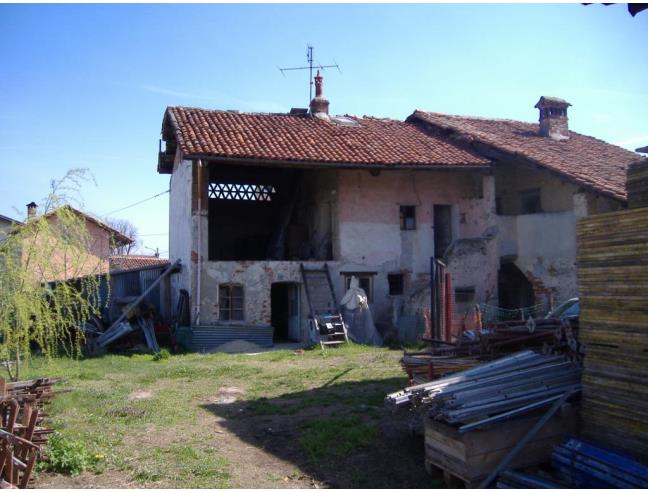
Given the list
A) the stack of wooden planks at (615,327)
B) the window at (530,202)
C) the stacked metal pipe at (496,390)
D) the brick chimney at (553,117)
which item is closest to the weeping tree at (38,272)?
the stacked metal pipe at (496,390)

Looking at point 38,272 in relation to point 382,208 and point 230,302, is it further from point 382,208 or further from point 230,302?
point 382,208

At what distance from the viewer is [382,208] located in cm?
1945

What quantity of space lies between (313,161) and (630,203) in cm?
1196

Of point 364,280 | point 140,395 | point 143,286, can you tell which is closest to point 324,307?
point 364,280

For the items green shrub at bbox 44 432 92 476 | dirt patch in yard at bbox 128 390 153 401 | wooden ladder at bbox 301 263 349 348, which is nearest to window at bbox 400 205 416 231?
wooden ladder at bbox 301 263 349 348

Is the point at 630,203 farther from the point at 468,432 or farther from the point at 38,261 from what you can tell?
the point at 38,261

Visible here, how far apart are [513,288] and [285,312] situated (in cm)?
821

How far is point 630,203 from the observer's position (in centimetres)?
652

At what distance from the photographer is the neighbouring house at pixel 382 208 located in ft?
57.4

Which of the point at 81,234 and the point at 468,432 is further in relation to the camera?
the point at 81,234

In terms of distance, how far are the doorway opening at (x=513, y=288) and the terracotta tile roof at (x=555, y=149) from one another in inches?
156

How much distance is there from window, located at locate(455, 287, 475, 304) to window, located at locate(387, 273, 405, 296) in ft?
6.46

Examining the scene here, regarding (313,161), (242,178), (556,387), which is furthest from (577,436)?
(242,178)

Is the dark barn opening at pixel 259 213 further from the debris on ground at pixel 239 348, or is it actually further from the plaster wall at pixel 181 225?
the debris on ground at pixel 239 348
